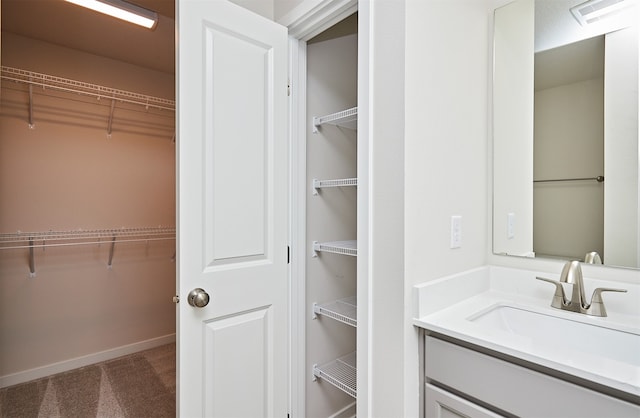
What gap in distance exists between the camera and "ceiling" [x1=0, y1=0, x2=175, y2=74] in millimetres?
2076

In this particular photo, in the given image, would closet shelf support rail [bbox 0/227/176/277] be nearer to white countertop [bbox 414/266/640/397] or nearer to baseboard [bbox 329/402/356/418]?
baseboard [bbox 329/402/356/418]

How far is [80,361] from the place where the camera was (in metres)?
2.66

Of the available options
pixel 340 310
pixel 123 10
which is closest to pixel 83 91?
pixel 123 10

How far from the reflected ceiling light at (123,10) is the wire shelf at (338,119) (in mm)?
1225

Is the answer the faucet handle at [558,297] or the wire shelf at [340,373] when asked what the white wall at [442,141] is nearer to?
the faucet handle at [558,297]

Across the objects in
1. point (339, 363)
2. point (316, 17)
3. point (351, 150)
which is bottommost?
point (339, 363)

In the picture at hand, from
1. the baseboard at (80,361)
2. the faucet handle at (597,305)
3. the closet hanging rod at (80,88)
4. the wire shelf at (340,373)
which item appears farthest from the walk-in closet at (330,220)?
the baseboard at (80,361)

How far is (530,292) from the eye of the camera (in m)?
1.38

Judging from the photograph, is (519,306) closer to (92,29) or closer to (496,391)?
(496,391)

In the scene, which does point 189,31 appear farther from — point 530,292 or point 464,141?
point 530,292

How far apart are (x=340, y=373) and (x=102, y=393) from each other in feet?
5.77

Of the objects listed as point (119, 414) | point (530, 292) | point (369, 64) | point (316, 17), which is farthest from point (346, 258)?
point (119, 414)

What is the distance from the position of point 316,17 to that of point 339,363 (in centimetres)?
183

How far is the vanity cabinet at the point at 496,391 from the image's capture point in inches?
31.6
